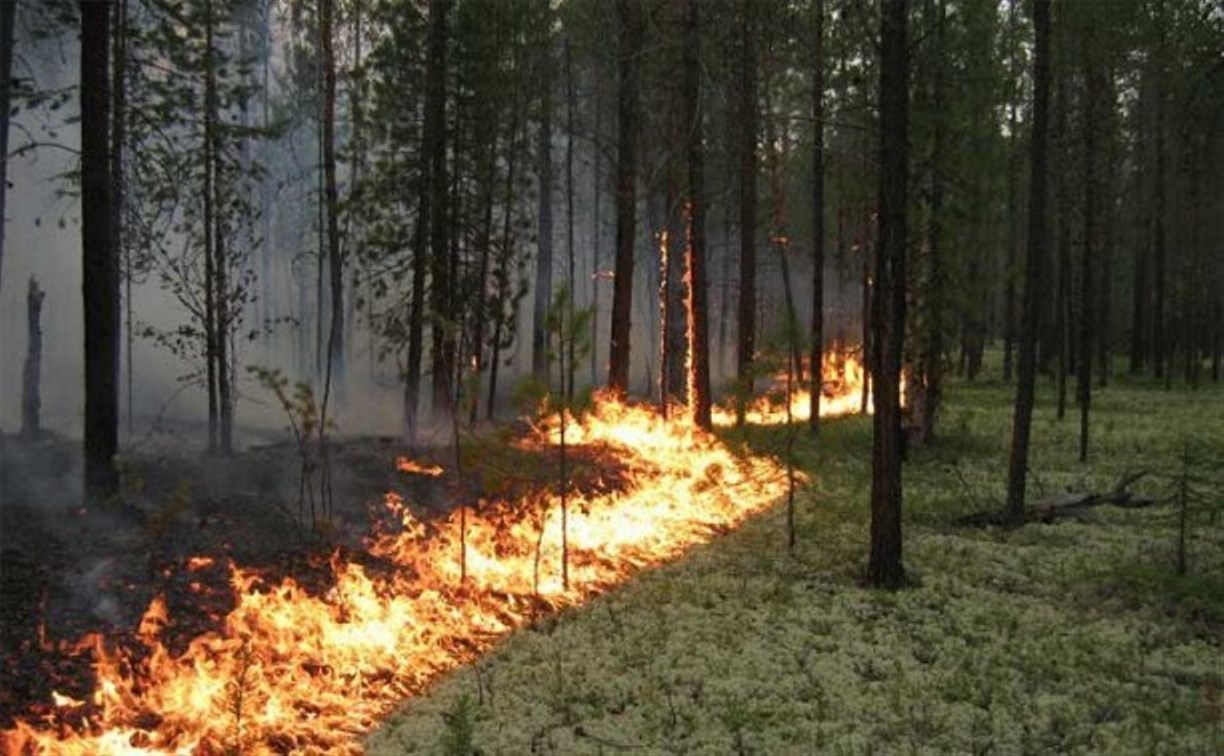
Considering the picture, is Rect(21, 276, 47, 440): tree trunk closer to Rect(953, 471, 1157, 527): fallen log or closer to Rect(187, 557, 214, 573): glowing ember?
Rect(187, 557, 214, 573): glowing ember

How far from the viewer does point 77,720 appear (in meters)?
6.47

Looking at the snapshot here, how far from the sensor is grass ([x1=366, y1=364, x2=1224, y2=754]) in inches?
266

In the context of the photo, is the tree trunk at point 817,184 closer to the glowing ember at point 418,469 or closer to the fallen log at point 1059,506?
the fallen log at point 1059,506

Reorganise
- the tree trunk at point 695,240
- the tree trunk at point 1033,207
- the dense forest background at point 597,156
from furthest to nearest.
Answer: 1. the tree trunk at point 695,240
2. the dense forest background at point 597,156
3. the tree trunk at point 1033,207

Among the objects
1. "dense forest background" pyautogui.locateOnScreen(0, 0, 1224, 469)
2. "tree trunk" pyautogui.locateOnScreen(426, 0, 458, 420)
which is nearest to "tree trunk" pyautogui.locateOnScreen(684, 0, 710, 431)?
"dense forest background" pyautogui.locateOnScreen(0, 0, 1224, 469)

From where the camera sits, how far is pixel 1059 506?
13812 mm

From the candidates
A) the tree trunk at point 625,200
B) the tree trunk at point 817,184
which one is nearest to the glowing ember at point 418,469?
the tree trunk at point 625,200

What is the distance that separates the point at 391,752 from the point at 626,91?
16790mm

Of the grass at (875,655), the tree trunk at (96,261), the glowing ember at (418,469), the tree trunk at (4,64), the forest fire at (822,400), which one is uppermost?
the tree trunk at (4,64)

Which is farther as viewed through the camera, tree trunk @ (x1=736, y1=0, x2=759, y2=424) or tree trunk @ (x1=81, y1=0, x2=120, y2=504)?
tree trunk @ (x1=736, y1=0, x2=759, y2=424)

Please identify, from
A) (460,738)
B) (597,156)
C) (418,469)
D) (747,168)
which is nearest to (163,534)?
(418,469)

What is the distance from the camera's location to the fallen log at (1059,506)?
533 inches

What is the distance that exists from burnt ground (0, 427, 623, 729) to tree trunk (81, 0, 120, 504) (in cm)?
34

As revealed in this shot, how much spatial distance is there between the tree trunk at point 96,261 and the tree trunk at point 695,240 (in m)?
10.6
